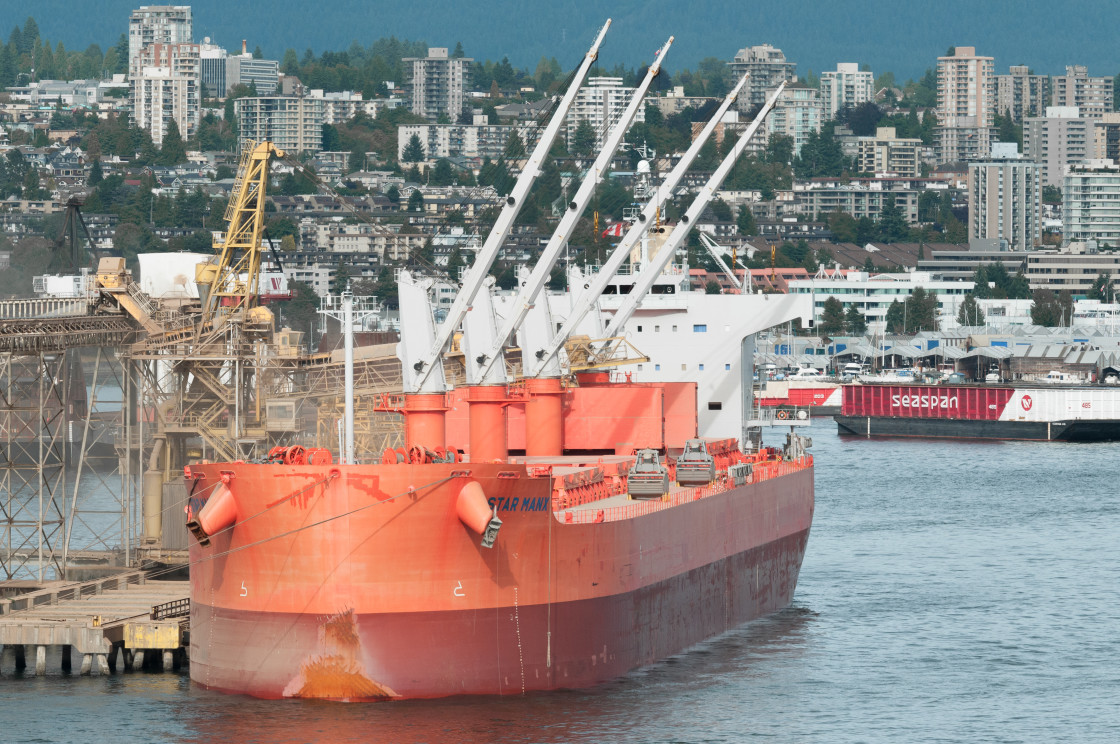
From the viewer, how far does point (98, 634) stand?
31109mm

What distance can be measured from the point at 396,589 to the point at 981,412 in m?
76.4

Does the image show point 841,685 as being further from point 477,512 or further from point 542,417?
point 542,417

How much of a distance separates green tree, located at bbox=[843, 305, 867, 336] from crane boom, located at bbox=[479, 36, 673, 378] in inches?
5586

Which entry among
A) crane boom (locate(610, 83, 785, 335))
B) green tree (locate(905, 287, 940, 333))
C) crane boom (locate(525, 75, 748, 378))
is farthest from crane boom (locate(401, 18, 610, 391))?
green tree (locate(905, 287, 940, 333))

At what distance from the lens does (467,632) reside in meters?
28.3

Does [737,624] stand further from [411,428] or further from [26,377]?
[26,377]

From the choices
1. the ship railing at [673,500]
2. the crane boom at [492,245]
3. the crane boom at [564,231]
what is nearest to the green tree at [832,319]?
the ship railing at [673,500]

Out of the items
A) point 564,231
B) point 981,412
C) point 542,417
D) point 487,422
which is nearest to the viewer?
point 487,422

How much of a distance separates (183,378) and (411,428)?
7.03 metres

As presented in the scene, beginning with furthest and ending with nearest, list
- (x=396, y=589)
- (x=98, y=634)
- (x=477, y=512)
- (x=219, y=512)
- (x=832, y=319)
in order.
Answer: (x=832, y=319), (x=98, y=634), (x=219, y=512), (x=396, y=589), (x=477, y=512)

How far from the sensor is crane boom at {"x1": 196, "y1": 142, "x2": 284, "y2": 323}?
1567 inches

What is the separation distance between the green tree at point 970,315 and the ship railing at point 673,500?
137 meters

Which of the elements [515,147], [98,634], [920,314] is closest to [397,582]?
[98,634]

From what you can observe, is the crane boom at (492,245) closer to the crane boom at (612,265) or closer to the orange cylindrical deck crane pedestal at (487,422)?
the orange cylindrical deck crane pedestal at (487,422)
